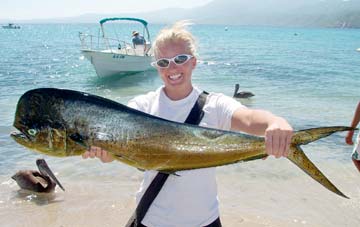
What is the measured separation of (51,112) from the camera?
224 centimetres

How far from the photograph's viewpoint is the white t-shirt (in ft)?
9.04

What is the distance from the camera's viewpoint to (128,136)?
2338 mm

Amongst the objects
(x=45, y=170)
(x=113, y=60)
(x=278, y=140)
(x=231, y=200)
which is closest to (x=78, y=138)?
(x=278, y=140)

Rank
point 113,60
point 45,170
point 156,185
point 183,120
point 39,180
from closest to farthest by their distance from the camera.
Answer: point 156,185
point 183,120
point 39,180
point 45,170
point 113,60

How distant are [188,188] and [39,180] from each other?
4.97 metres

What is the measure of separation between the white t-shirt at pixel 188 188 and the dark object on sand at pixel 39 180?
459cm

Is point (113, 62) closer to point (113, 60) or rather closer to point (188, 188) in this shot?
point (113, 60)

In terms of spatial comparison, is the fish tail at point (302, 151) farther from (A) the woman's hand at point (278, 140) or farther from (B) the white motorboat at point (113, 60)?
(B) the white motorboat at point (113, 60)

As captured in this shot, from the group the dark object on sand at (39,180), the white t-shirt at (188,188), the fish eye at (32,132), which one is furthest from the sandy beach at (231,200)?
the fish eye at (32,132)

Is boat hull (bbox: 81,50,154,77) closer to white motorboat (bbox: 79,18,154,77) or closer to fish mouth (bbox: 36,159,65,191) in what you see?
white motorboat (bbox: 79,18,154,77)

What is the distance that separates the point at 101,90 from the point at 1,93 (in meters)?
4.70

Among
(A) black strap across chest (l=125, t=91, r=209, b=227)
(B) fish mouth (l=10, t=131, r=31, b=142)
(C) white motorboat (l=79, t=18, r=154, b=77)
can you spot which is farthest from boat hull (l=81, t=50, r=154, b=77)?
(B) fish mouth (l=10, t=131, r=31, b=142)

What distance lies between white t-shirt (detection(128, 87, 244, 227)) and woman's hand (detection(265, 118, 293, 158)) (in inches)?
20.2

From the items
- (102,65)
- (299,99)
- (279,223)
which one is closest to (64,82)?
(102,65)
